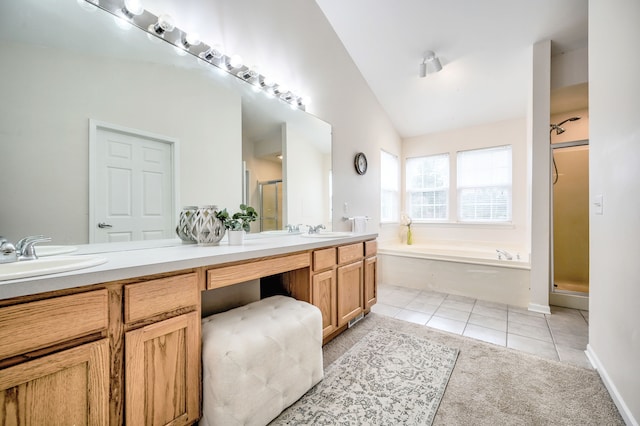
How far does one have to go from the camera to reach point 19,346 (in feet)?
2.35

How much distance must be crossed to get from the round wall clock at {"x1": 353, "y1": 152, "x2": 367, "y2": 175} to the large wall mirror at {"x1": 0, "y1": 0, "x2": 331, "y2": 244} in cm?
161

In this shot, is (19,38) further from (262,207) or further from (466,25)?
(466,25)

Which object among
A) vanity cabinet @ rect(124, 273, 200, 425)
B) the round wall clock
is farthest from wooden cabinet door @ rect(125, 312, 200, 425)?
the round wall clock

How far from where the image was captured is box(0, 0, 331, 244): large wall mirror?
1131mm

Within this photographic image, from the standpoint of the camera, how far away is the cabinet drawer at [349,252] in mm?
2119

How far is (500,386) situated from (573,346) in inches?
40.0

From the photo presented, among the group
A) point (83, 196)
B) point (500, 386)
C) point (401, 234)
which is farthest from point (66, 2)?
point (401, 234)

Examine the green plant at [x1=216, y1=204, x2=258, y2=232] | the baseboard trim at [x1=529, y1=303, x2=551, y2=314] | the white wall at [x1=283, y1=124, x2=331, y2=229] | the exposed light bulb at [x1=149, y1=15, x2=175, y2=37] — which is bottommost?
the baseboard trim at [x1=529, y1=303, x2=551, y2=314]

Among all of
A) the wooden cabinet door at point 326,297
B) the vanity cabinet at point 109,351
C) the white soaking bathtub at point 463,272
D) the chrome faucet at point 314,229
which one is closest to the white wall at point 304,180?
the chrome faucet at point 314,229

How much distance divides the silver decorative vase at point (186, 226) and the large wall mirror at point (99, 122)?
0.17ft

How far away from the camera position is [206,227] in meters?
1.62

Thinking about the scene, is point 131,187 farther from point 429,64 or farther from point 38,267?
point 429,64

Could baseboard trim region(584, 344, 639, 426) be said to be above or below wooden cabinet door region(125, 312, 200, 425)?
below

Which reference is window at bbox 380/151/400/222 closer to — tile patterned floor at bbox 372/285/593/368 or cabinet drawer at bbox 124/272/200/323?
tile patterned floor at bbox 372/285/593/368
